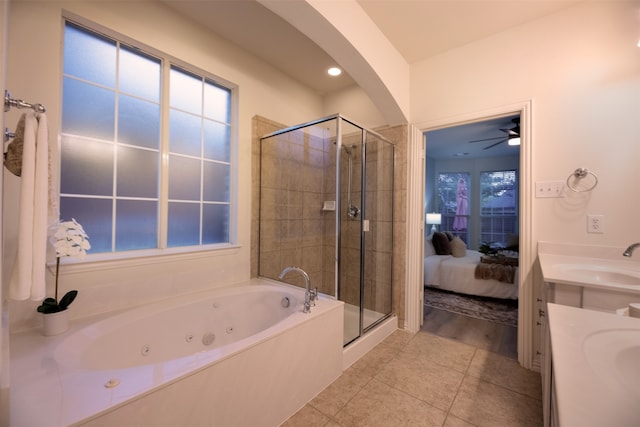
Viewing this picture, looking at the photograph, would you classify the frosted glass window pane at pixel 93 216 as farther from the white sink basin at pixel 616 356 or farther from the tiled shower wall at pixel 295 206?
the white sink basin at pixel 616 356

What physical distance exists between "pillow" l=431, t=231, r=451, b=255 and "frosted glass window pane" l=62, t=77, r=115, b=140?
437cm

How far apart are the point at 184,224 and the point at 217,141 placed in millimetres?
841

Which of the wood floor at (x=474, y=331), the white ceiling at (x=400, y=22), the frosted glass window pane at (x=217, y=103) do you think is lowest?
the wood floor at (x=474, y=331)

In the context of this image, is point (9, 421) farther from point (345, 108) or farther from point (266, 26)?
point (345, 108)

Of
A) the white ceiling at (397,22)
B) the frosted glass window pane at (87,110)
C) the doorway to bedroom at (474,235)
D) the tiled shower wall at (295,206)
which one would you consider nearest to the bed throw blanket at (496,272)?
the doorway to bedroom at (474,235)

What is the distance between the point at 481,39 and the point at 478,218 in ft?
15.2

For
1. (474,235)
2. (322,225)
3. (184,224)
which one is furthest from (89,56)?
(474,235)

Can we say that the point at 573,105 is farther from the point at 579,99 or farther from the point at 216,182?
the point at 216,182

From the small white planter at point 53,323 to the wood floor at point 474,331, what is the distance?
9.38 ft

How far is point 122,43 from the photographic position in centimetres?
194

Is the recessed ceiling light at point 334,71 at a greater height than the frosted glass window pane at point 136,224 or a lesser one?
greater

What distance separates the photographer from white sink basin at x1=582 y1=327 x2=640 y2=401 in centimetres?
58

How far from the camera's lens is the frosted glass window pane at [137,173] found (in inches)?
76.6

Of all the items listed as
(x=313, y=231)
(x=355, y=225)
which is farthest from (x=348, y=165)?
(x=313, y=231)
